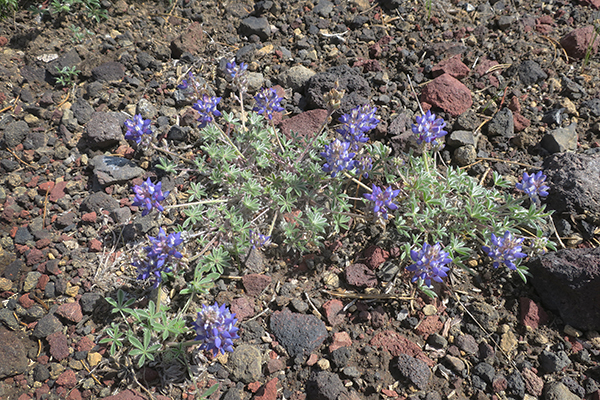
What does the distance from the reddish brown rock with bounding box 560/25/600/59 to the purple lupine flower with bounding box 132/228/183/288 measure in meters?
5.08

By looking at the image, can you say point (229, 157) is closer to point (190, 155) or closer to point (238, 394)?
point (190, 155)

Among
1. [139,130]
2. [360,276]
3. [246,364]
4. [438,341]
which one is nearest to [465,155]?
[360,276]

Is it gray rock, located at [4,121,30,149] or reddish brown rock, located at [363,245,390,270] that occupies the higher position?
gray rock, located at [4,121,30,149]

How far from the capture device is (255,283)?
3.55 metres

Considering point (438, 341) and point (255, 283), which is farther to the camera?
point (255, 283)

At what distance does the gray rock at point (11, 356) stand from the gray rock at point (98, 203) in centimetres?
124

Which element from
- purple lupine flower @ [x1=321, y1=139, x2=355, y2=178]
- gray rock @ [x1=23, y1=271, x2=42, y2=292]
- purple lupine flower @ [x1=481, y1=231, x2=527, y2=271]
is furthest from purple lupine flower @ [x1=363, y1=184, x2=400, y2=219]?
gray rock @ [x1=23, y1=271, x2=42, y2=292]

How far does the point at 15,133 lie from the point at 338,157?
3.37m

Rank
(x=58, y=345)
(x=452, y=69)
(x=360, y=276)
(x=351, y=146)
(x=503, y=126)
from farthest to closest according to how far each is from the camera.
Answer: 1. (x=452, y=69)
2. (x=503, y=126)
3. (x=351, y=146)
4. (x=360, y=276)
5. (x=58, y=345)

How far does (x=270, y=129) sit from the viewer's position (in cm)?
423

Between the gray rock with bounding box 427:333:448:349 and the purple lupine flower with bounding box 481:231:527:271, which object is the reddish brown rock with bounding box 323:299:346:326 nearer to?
the gray rock with bounding box 427:333:448:349

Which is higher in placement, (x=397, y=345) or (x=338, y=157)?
(x=338, y=157)

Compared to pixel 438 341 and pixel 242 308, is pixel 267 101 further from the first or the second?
pixel 438 341

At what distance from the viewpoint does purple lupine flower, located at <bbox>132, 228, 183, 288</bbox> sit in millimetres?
2989
